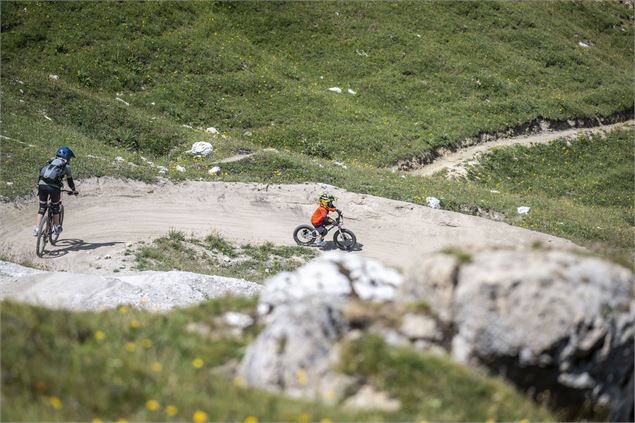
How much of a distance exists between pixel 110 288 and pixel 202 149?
18780mm

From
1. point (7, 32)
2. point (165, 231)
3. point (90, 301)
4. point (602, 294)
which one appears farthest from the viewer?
point (7, 32)

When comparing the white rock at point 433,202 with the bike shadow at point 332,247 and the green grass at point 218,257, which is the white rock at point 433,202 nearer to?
the bike shadow at point 332,247

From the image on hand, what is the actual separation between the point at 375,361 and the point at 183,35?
1785 inches

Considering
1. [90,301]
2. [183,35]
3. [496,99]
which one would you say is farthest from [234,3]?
[90,301]

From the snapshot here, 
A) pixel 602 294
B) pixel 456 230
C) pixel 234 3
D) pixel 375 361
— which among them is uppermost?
pixel 234 3

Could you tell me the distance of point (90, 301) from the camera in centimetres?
1645

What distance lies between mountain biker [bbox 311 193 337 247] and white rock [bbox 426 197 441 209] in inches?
265

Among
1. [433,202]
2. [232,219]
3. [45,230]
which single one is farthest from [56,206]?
[433,202]

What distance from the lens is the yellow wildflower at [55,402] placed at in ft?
25.3

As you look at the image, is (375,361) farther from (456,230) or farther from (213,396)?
(456,230)

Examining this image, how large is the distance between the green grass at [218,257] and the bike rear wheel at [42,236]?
10.1 feet

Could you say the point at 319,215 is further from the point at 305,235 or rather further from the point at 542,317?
the point at 542,317

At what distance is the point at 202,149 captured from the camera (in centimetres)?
3516

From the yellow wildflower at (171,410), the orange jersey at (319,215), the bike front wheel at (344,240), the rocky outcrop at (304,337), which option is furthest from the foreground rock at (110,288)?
the yellow wildflower at (171,410)
